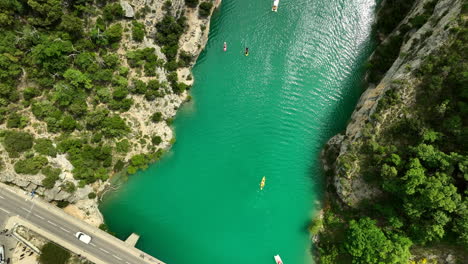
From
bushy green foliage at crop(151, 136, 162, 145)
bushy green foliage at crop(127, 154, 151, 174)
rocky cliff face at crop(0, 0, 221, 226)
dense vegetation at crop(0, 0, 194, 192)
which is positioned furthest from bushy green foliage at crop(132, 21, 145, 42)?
bushy green foliage at crop(127, 154, 151, 174)

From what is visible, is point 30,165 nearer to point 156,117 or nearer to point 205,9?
point 156,117

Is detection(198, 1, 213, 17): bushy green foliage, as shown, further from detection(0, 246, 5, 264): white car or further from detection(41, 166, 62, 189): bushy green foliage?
detection(0, 246, 5, 264): white car

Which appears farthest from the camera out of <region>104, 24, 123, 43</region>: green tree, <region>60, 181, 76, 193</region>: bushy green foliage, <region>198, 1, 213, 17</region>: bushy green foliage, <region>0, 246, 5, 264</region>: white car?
<region>198, 1, 213, 17</region>: bushy green foliage

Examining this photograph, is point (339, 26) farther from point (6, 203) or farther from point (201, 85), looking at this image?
point (6, 203)

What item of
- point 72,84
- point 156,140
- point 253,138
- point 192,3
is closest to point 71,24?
point 72,84

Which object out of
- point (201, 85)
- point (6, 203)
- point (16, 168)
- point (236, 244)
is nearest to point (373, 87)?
point (201, 85)

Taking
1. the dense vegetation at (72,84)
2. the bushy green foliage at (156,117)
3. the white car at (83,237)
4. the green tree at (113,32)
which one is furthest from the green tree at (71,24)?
the white car at (83,237)
